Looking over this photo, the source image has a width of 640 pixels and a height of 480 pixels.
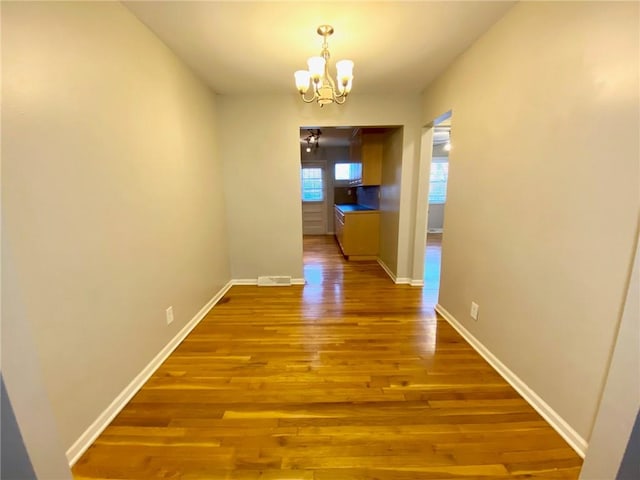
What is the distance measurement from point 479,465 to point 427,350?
94 cm

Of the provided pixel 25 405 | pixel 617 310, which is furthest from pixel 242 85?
pixel 617 310

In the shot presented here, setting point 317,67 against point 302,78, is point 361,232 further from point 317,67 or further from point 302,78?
point 317,67

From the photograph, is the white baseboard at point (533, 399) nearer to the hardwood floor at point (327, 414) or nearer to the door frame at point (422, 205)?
the hardwood floor at point (327, 414)

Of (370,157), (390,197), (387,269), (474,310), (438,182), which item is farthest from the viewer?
(438,182)

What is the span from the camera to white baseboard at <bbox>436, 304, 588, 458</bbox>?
52.6 inches

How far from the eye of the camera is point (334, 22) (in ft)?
6.04

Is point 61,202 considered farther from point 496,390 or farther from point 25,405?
point 496,390

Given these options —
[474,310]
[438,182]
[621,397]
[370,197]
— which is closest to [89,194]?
[621,397]

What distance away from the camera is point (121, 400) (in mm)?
1619

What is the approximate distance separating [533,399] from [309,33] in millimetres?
2859

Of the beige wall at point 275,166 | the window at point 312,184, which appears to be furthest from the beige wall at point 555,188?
the window at point 312,184

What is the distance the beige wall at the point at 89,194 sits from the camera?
109 centimetres

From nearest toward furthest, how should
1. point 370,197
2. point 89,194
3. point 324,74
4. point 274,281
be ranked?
point 89,194 → point 324,74 → point 274,281 → point 370,197

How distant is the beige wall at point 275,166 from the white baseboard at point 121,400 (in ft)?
4.38
